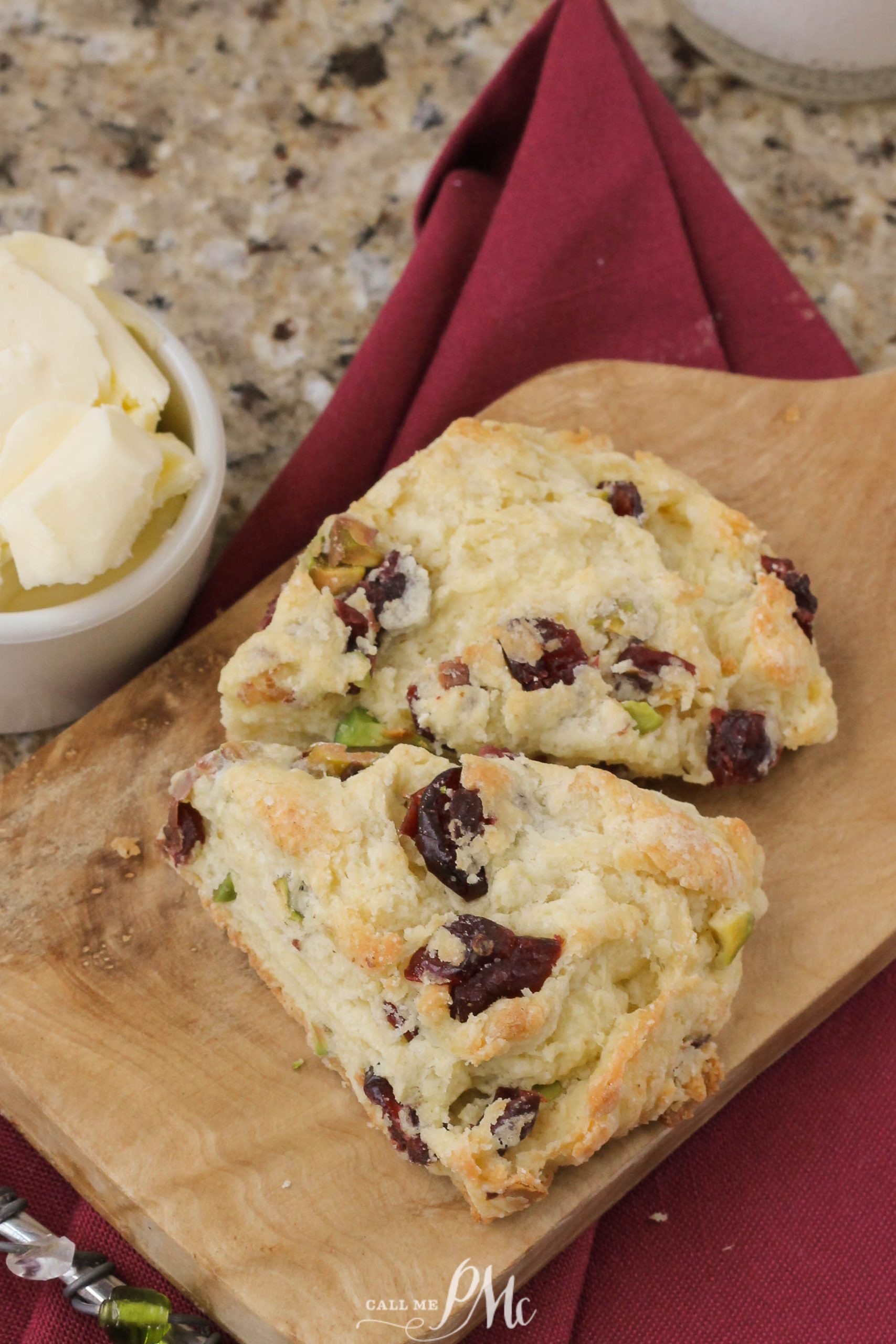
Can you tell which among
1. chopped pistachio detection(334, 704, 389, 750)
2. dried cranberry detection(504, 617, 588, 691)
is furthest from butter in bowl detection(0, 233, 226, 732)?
dried cranberry detection(504, 617, 588, 691)

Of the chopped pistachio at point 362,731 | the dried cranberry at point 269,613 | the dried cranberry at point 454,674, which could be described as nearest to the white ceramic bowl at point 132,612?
the dried cranberry at point 269,613

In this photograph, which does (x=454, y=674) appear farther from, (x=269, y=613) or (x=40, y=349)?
(x=40, y=349)

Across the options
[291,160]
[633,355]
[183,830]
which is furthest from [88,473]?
[291,160]

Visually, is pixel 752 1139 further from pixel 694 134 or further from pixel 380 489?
pixel 694 134

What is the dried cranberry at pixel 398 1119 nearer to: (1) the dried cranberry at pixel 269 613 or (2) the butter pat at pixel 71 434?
(1) the dried cranberry at pixel 269 613

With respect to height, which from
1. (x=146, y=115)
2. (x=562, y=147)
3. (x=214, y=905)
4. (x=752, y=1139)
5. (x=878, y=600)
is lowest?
(x=752, y=1139)

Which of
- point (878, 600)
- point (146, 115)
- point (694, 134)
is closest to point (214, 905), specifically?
point (878, 600)
